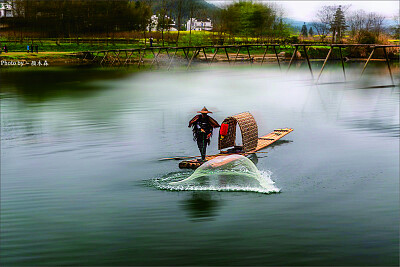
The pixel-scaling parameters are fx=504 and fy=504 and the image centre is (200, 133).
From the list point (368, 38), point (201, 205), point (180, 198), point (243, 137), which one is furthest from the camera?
point (368, 38)

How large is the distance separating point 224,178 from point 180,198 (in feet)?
9.89

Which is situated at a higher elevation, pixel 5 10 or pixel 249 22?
pixel 5 10

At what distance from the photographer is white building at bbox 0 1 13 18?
161125 mm

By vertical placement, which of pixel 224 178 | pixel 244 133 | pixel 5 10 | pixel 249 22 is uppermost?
pixel 5 10

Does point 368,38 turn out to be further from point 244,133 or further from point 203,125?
point 203,125

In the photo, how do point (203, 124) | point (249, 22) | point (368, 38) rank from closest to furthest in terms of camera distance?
point (203, 124) < point (368, 38) < point (249, 22)

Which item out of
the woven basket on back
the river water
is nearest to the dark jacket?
the river water

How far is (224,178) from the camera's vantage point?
22.2 meters

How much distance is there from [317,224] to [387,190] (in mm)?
5660

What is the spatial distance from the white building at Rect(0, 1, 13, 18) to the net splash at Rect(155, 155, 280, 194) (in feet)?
510

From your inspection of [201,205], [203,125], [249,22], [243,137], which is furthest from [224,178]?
[249,22]

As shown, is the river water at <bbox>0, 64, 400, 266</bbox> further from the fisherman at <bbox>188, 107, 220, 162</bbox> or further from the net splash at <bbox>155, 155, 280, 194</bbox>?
the fisherman at <bbox>188, 107, 220, 162</bbox>

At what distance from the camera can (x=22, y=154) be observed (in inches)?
1117

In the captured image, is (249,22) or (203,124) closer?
(203,124)
